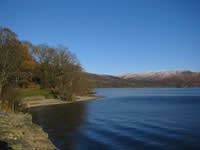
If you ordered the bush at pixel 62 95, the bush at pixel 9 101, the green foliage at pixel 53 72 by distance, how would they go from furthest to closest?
the green foliage at pixel 53 72
the bush at pixel 62 95
the bush at pixel 9 101

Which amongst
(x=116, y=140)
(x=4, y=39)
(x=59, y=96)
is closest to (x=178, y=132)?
(x=116, y=140)

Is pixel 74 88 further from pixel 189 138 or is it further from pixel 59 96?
pixel 189 138

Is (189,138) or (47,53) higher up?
(47,53)

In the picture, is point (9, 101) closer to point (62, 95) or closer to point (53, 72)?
point (62, 95)

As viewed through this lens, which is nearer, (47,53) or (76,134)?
(76,134)

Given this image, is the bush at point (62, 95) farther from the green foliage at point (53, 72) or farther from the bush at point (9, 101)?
the bush at point (9, 101)

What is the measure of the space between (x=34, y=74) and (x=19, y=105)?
3907cm

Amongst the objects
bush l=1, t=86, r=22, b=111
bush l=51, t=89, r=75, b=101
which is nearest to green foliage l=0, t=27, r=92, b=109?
bush l=51, t=89, r=75, b=101

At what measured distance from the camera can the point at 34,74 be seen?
5806cm

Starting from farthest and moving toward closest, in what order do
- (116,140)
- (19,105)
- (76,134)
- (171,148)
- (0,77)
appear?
(0,77), (19,105), (76,134), (116,140), (171,148)

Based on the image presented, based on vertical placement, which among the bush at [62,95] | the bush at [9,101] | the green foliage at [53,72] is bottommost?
the bush at [62,95]

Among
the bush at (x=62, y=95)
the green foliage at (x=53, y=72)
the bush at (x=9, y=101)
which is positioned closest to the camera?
the bush at (x=9, y=101)

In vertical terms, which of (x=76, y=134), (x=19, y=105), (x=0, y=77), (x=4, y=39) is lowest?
(x=76, y=134)

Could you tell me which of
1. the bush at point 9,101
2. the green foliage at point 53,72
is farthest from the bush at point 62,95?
the bush at point 9,101
